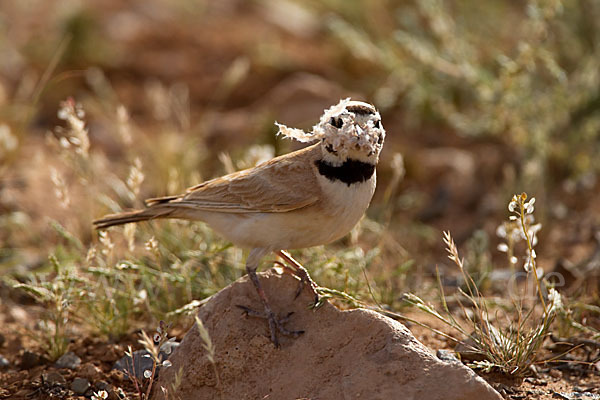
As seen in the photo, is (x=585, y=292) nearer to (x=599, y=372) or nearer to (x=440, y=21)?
(x=599, y=372)

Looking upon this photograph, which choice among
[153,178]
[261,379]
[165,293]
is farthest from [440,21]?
[261,379]

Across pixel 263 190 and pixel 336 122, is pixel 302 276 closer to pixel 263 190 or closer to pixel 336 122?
pixel 263 190

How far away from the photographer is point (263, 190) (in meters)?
3.81

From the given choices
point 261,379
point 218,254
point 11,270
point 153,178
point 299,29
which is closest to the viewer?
point 261,379

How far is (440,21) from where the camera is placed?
6.04 metres

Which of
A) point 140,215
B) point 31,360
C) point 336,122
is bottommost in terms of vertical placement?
point 31,360

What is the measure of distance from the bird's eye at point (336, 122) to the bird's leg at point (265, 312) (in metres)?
0.72

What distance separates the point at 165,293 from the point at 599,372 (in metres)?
2.42

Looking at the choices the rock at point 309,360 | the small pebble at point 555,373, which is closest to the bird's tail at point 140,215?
the rock at point 309,360

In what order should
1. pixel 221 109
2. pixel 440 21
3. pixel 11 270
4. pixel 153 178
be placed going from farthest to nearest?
pixel 221 109, pixel 153 178, pixel 440 21, pixel 11 270

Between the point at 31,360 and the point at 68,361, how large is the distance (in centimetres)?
21


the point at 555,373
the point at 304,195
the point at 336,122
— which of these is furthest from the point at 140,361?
the point at 555,373

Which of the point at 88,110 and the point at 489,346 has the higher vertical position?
the point at 489,346

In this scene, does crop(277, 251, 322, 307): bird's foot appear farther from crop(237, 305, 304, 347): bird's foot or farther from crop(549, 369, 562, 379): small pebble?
crop(549, 369, 562, 379): small pebble
